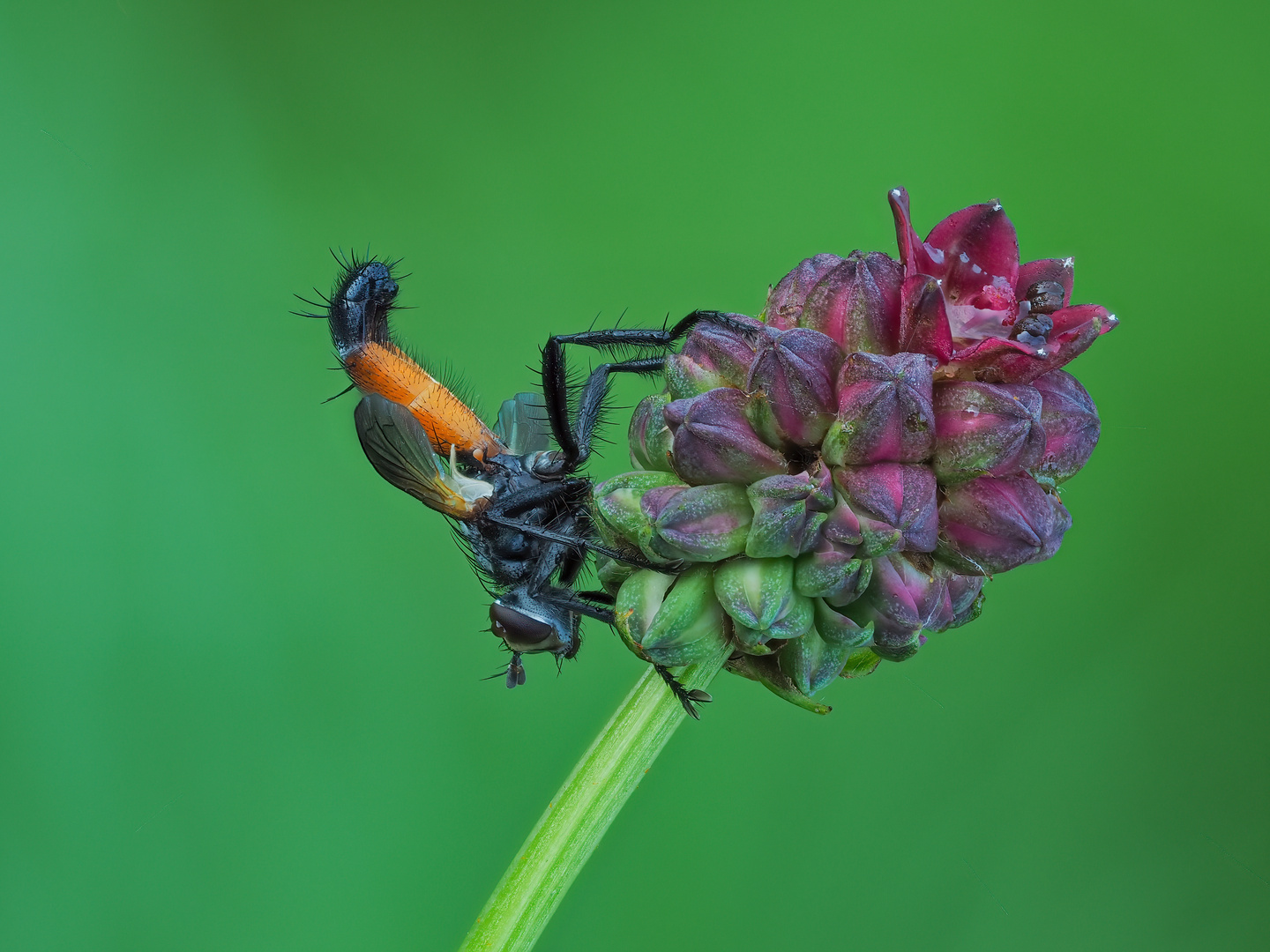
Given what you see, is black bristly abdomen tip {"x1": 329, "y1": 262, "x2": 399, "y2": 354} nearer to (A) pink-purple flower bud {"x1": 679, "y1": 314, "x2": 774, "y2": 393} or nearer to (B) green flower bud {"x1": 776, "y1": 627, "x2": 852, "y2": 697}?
(A) pink-purple flower bud {"x1": 679, "y1": 314, "x2": 774, "y2": 393}

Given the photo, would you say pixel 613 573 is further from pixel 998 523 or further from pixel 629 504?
pixel 998 523

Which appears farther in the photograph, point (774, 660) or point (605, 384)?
point (605, 384)

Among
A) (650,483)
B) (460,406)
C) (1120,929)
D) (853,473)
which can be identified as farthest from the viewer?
(460,406)

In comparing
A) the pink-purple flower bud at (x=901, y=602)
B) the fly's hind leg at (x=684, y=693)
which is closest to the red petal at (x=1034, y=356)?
the pink-purple flower bud at (x=901, y=602)

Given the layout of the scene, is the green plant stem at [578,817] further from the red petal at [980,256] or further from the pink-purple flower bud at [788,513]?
the red petal at [980,256]

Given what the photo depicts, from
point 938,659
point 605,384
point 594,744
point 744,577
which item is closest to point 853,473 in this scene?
point 744,577

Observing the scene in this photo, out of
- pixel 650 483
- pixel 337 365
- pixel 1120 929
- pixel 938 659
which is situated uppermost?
pixel 337 365

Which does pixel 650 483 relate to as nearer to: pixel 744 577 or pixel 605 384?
pixel 744 577

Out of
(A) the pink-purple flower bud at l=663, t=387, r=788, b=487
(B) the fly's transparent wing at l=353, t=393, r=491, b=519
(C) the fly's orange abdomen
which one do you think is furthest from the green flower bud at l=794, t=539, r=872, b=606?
(C) the fly's orange abdomen
